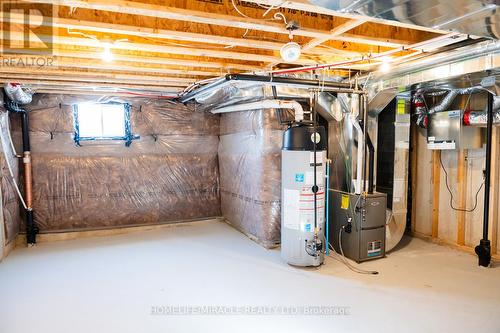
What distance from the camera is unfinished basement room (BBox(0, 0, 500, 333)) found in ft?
7.41

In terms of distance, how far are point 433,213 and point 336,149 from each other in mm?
1535

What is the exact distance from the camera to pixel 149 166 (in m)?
4.97

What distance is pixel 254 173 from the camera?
4.28 m

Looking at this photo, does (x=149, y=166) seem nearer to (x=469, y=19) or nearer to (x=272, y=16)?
(x=272, y=16)

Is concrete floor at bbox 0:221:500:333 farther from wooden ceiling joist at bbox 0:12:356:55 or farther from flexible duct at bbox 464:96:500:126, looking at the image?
wooden ceiling joist at bbox 0:12:356:55

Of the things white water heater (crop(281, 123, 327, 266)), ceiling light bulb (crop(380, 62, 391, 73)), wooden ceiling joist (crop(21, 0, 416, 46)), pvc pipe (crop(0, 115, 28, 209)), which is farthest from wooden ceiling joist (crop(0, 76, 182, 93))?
ceiling light bulb (crop(380, 62, 391, 73))

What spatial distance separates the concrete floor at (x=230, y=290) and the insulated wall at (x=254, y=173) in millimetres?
386

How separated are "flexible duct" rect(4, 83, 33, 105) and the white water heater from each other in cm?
305

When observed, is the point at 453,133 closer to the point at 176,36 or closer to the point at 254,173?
the point at 254,173

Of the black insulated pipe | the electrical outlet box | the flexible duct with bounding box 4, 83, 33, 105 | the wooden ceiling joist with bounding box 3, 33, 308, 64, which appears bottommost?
the black insulated pipe

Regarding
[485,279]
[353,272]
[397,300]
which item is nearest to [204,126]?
[353,272]

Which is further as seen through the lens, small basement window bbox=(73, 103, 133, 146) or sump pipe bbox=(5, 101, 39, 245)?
small basement window bbox=(73, 103, 133, 146)

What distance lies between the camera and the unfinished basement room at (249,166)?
7.41 ft

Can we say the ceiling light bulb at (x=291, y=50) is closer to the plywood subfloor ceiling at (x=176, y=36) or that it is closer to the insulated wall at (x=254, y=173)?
the plywood subfloor ceiling at (x=176, y=36)
